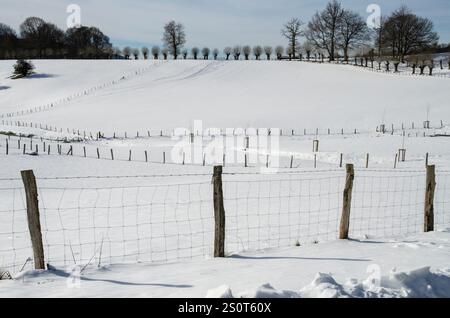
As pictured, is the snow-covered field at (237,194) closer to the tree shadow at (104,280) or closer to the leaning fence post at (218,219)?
the tree shadow at (104,280)

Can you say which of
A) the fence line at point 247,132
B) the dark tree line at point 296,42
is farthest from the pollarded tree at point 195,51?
the fence line at point 247,132

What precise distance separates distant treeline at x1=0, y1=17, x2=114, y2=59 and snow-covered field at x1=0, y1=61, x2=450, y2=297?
56875 millimetres

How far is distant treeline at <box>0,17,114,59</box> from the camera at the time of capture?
12550cm

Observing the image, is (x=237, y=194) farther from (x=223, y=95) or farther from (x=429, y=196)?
(x=223, y=95)

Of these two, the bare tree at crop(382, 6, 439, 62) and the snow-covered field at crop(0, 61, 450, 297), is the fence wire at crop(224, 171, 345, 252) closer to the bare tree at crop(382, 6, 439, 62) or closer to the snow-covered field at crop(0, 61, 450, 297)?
the snow-covered field at crop(0, 61, 450, 297)

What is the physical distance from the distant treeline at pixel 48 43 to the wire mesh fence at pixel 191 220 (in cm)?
11563

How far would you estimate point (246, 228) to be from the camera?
1188cm

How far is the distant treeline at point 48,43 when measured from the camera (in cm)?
12550

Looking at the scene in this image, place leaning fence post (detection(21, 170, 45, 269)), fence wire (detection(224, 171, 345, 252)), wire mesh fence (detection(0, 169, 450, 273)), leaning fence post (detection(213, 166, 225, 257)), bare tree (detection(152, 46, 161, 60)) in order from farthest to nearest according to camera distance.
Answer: bare tree (detection(152, 46, 161, 60)) < fence wire (detection(224, 171, 345, 252)) < wire mesh fence (detection(0, 169, 450, 273)) < leaning fence post (detection(213, 166, 225, 257)) < leaning fence post (detection(21, 170, 45, 269))

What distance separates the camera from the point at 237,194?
60.3ft

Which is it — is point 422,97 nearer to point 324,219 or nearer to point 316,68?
point 316,68

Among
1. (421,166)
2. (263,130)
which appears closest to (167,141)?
(263,130)

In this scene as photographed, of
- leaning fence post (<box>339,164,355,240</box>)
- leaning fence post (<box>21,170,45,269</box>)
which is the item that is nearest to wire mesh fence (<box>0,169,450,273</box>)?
leaning fence post (<box>339,164,355,240</box>)

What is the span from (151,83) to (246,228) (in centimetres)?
7638
